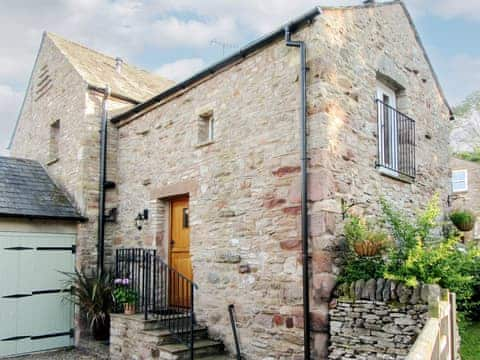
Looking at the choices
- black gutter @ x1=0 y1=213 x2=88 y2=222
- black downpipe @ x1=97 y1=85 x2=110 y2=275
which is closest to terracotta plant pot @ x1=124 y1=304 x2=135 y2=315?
black downpipe @ x1=97 y1=85 x2=110 y2=275

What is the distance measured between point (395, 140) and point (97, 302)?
5.96 metres

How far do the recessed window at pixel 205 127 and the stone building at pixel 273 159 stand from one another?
2 centimetres

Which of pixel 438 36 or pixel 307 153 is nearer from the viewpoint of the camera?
pixel 307 153

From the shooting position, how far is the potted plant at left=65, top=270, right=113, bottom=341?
8.03 m

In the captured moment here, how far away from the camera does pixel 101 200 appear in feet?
29.6

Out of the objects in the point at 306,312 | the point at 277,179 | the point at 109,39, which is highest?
the point at 109,39

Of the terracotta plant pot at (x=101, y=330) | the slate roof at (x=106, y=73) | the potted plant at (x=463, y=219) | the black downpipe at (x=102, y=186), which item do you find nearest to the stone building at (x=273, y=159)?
the black downpipe at (x=102, y=186)

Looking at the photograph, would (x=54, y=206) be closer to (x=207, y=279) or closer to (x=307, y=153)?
(x=207, y=279)

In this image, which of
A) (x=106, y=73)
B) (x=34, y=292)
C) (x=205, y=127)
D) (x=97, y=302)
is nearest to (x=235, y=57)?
(x=205, y=127)

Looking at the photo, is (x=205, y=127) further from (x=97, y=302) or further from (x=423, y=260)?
(x=423, y=260)

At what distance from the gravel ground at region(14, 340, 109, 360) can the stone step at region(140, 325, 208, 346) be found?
161 centimetres

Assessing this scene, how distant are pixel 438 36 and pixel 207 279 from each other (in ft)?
21.8

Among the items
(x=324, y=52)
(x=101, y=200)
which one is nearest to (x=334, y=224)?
(x=324, y=52)

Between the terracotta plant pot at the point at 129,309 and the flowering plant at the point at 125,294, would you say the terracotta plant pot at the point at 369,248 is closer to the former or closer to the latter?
the terracotta plant pot at the point at 129,309
